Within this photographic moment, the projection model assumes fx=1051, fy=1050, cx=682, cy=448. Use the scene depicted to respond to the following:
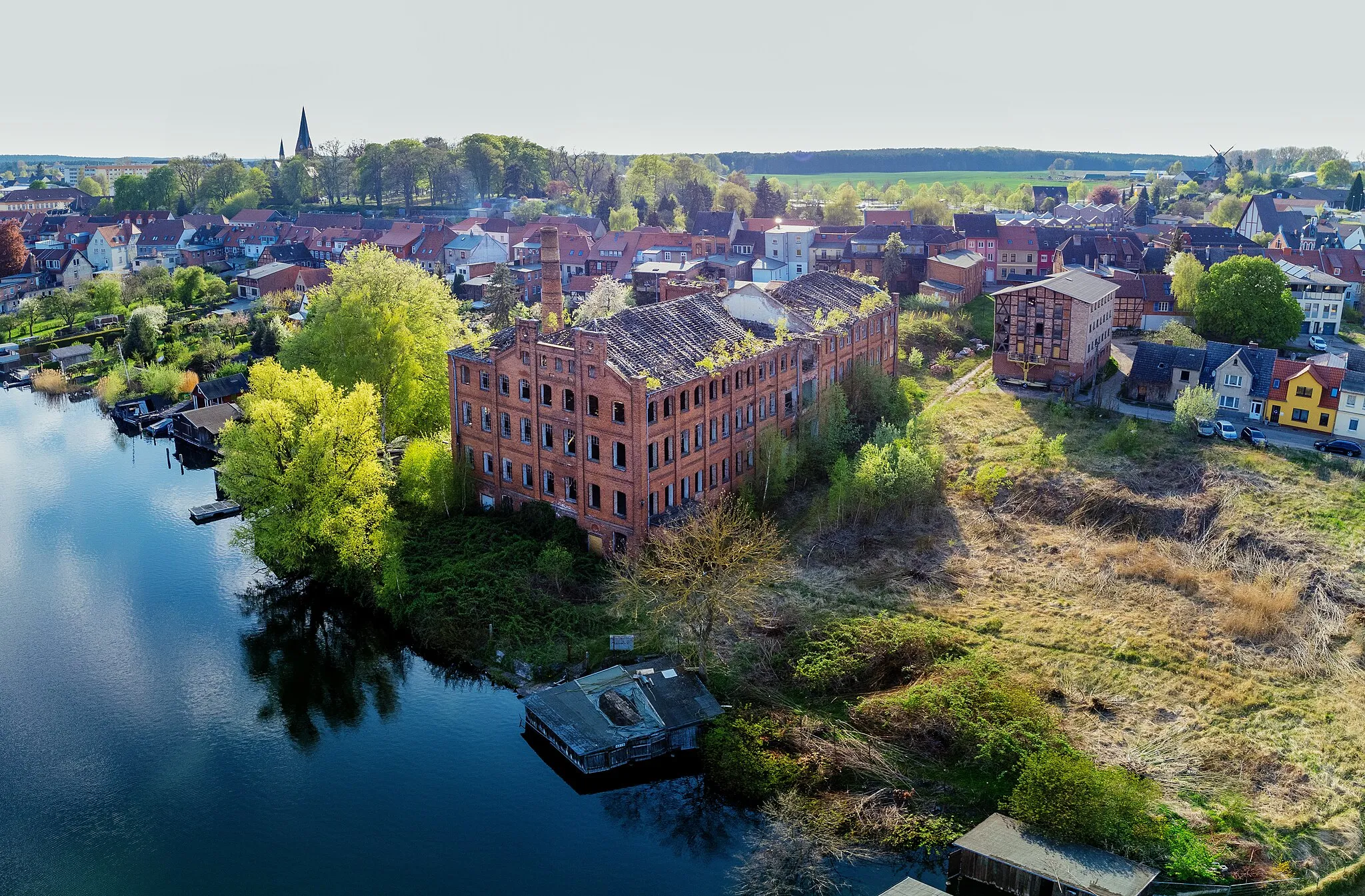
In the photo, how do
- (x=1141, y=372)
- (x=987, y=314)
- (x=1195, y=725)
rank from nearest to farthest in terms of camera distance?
(x=1195, y=725) → (x=1141, y=372) → (x=987, y=314)

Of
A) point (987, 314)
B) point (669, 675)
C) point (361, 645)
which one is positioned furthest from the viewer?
point (987, 314)

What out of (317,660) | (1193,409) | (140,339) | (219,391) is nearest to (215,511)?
(317,660)

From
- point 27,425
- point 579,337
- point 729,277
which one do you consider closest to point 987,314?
point 729,277

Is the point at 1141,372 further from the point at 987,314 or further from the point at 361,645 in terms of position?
the point at 361,645

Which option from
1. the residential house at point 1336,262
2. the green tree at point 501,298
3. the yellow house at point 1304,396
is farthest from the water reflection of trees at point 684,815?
the residential house at point 1336,262

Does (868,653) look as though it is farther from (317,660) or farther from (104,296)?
(104,296)

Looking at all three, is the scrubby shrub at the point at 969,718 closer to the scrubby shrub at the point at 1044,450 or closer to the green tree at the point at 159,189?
the scrubby shrub at the point at 1044,450

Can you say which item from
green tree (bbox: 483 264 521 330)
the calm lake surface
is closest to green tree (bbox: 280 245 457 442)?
the calm lake surface
